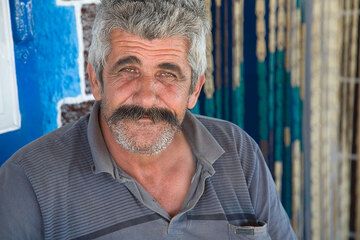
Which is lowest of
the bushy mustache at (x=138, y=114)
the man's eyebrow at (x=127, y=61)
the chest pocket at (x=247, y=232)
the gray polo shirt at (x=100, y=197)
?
the chest pocket at (x=247, y=232)

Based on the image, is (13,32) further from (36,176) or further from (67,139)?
(36,176)

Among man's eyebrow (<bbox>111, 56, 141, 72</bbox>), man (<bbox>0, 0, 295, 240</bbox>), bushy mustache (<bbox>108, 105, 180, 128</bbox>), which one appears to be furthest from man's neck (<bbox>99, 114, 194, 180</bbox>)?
man's eyebrow (<bbox>111, 56, 141, 72</bbox>)

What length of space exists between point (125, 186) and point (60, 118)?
0.56 metres

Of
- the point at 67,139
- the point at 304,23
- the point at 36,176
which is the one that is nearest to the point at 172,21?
the point at 67,139

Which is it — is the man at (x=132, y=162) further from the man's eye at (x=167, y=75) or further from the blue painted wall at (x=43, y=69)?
the blue painted wall at (x=43, y=69)

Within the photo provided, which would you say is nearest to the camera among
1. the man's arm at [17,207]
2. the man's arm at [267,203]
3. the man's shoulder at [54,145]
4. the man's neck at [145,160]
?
the man's arm at [17,207]

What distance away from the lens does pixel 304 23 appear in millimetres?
2590

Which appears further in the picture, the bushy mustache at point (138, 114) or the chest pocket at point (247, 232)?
the chest pocket at point (247, 232)

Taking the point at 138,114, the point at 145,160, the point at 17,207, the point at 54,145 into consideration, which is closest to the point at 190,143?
the point at 145,160

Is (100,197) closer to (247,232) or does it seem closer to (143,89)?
(143,89)

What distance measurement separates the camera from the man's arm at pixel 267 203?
173cm

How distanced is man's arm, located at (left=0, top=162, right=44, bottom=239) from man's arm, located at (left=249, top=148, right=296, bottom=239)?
72cm

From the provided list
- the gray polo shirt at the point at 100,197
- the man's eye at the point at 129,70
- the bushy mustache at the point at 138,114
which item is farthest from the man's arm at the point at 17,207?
the man's eye at the point at 129,70

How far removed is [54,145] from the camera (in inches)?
61.0
